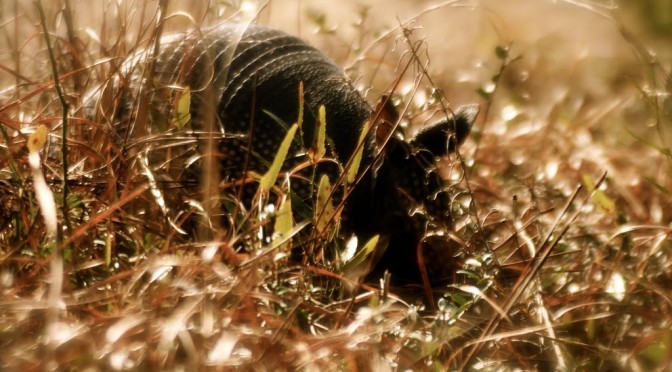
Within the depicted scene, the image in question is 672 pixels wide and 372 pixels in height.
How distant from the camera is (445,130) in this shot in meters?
2.60

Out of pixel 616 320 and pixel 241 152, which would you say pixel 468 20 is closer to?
pixel 241 152

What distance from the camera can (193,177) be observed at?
2574 mm

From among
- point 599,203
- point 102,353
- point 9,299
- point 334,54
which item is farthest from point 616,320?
point 334,54

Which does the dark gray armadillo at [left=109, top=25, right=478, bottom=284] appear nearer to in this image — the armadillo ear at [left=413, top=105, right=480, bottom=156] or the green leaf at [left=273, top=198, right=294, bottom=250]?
the armadillo ear at [left=413, top=105, right=480, bottom=156]

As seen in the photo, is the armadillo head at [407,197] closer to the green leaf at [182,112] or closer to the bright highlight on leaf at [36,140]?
the green leaf at [182,112]

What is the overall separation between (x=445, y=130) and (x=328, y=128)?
0.40 metres

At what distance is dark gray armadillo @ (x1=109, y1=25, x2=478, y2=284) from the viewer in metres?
2.59

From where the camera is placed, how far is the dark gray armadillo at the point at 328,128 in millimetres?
2594

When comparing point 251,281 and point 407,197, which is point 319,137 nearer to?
point 251,281

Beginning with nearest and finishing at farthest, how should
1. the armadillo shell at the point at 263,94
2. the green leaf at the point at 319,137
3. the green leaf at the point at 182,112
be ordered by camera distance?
the green leaf at the point at 319,137 → the green leaf at the point at 182,112 → the armadillo shell at the point at 263,94

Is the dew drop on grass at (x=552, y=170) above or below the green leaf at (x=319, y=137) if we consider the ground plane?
below

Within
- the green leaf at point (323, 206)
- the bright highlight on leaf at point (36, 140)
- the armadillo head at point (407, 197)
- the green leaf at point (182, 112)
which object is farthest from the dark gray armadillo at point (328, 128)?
the bright highlight on leaf at point (36, 140)

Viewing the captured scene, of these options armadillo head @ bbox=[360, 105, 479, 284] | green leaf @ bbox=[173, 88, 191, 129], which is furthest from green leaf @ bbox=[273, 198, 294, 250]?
armadillo head @ bbox=[360, 105, 479, 284]

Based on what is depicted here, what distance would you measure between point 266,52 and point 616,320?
157 centimetres
